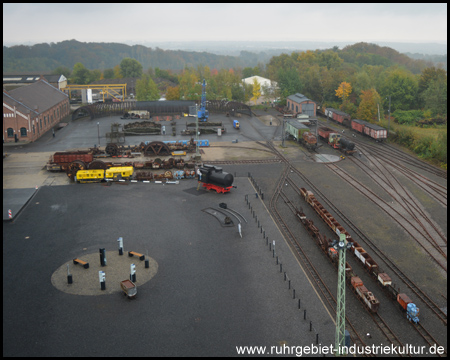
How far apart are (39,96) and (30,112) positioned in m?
15.6

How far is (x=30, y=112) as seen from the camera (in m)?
62.9

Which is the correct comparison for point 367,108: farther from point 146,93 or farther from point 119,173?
point 146,93

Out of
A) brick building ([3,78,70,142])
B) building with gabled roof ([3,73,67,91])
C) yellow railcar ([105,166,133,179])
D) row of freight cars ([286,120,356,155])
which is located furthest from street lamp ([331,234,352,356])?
building with gabled roof ([3,73,67,91])

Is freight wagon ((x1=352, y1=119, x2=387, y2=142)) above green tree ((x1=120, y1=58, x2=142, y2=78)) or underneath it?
underneath

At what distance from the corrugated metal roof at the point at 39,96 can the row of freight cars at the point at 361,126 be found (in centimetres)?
5242

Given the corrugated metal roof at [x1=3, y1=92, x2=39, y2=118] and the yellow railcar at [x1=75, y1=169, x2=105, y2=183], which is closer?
the yellow railcar at [x1=75, y1=169, x2=105, y2=183]

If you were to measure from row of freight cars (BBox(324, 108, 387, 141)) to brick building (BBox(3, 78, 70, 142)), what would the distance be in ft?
169

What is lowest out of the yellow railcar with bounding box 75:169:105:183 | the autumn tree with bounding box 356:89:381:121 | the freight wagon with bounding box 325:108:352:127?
the yellow railcar with bounding box 75:169:105:183

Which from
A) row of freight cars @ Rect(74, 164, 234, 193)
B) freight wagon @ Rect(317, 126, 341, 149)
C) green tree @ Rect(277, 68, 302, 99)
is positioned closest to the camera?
row of freight cars @ Rect(74, 164, 234, 193)

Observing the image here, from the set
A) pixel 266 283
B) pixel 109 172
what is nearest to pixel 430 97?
pixel 109 172

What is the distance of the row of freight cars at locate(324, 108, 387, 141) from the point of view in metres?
61.2

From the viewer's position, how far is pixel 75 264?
26.2m

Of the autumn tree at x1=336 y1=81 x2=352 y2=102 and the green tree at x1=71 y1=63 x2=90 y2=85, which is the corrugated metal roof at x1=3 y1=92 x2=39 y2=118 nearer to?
the autumn tree at x1=336 y1=81 x2=352 y2=102

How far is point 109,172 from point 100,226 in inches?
487
